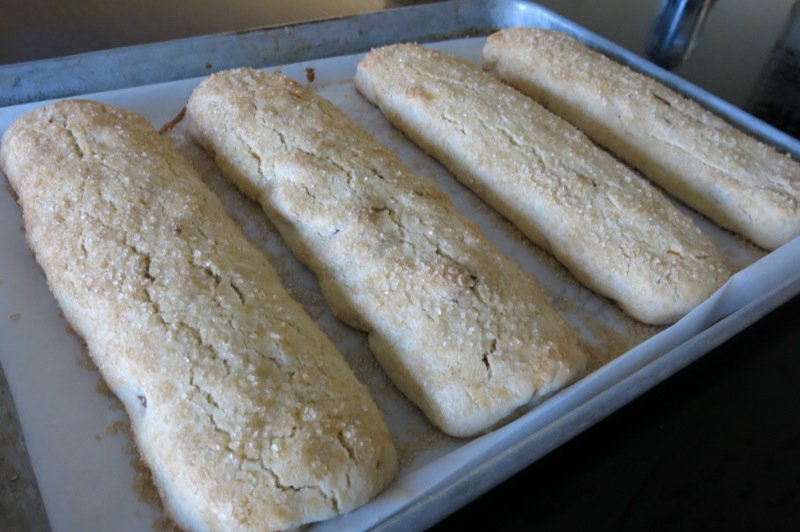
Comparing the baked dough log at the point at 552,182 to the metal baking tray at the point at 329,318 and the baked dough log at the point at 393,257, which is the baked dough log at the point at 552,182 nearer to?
the metal baking tray at the point at 329,318

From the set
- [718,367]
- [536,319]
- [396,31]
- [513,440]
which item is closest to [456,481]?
[513,440]

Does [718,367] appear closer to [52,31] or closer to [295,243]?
[295,243]

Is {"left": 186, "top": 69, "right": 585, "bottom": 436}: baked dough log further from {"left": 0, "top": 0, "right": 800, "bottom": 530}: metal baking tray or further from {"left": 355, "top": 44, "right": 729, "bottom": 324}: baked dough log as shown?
{"left": 355, "top": 44, "right": 729, "bottom": 324}: baked dough log

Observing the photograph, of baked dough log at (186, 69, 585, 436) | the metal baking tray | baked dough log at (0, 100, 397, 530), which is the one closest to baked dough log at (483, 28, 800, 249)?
the metal baking tray

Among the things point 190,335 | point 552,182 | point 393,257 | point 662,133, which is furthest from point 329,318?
point 662,133

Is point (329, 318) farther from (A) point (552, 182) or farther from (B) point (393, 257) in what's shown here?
(A) point (552, 182)

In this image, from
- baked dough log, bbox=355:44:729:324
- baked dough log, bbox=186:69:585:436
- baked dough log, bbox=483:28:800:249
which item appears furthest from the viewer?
baked dough log, bbox=483:28:800:249
